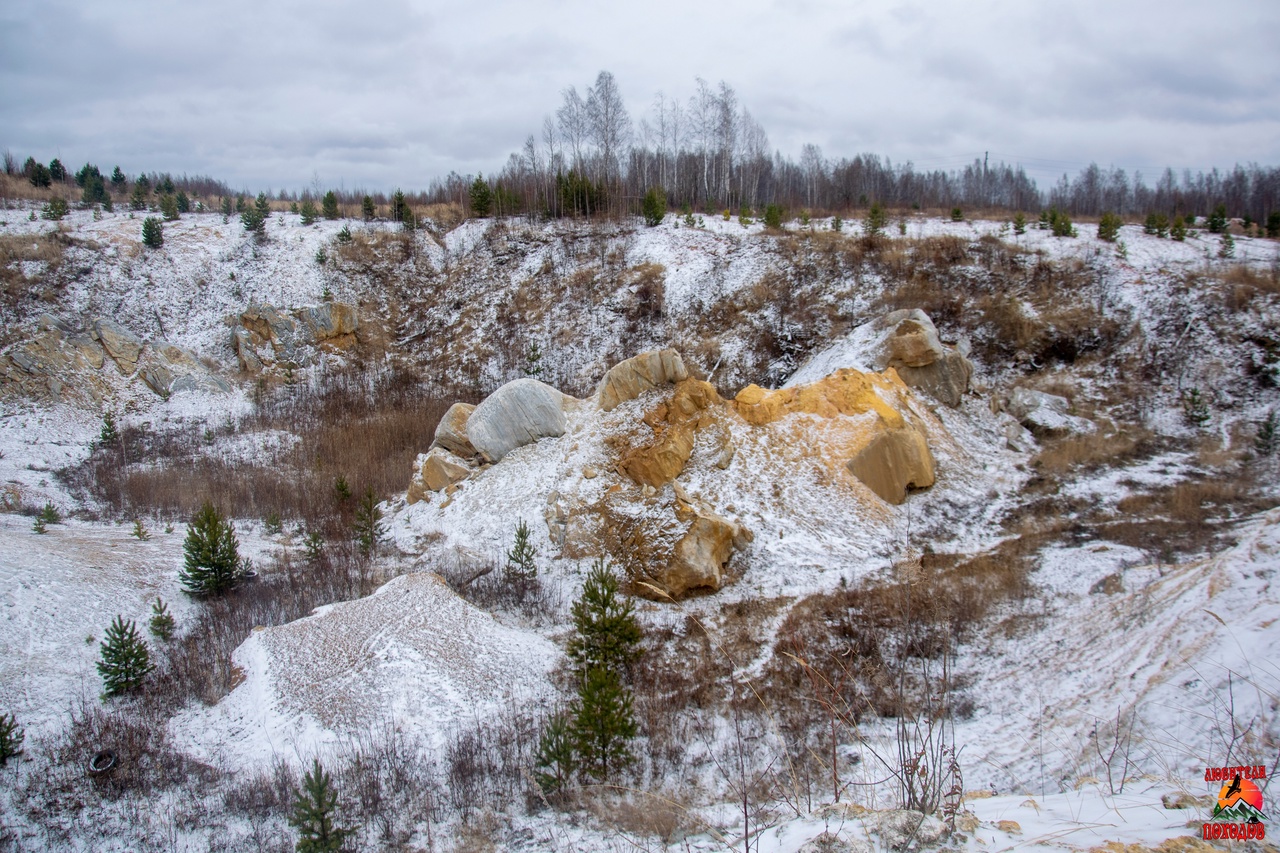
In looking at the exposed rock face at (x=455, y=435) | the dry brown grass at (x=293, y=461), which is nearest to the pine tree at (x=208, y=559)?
the dry brown grass at (x=293, y=461)

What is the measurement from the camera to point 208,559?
34.2ft

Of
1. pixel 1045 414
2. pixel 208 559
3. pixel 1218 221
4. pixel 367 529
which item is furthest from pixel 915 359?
pixel 1218 221

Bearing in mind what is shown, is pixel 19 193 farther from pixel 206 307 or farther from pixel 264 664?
pixel 264 664

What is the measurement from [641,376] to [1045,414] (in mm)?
11200

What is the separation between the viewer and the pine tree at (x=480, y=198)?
35.0 meters

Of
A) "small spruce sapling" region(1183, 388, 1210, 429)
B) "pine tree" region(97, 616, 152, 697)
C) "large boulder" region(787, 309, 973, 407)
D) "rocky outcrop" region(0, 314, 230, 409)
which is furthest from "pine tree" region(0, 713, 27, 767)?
"small spruce sapling" region(1183, 388, 1210, 429)

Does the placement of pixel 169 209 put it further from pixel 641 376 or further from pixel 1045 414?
pixel 1045 414

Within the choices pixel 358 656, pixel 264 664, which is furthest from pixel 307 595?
pixel 358 656

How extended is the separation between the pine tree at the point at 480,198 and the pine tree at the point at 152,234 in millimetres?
15388

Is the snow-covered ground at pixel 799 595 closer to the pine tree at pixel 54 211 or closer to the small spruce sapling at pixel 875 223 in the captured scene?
the small spruce sapling at pixel 875 223

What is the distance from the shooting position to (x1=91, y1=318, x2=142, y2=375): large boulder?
2381 cm

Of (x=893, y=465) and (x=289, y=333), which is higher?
(x=289, y=333)

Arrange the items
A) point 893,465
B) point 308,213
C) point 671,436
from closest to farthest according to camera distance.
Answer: point 893,465 < point 671,436 < point 308,213

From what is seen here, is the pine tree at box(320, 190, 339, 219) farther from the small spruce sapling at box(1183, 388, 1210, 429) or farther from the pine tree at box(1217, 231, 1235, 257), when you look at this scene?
the pine tree at box(1217, 231, 1235, 257)
